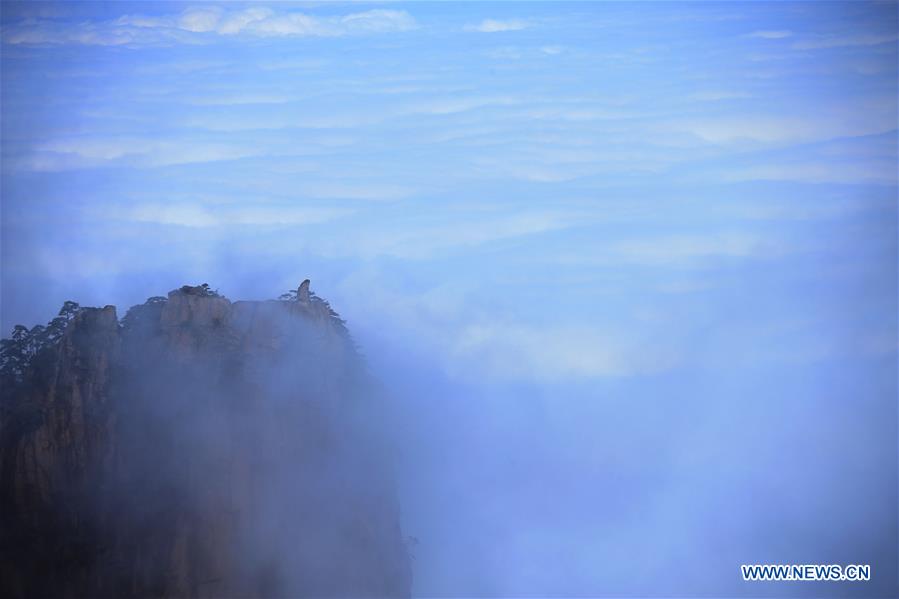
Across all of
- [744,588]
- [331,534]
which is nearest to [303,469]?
[331,534]

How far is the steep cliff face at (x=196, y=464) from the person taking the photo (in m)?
41.7

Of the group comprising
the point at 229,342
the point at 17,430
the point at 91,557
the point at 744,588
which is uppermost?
the point at 229,342

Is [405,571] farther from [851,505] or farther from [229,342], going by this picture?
[851,505]

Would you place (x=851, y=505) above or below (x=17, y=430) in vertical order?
below

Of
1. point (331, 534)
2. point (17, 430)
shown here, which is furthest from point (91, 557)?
point (331, 534)

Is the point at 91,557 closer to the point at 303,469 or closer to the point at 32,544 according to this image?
the point at 32,544

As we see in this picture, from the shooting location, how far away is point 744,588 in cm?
4997

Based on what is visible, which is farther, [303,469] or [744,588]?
[744,588]

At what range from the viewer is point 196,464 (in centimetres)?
4250

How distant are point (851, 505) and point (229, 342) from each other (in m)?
27.3

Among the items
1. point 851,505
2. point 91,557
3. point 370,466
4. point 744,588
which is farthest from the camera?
point 851,505

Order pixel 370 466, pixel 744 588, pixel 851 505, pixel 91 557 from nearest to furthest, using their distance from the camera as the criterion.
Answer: pixel 91 557
pixel 370 466
pixel 744 588
pixel 851 505

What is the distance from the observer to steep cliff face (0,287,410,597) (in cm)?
4166

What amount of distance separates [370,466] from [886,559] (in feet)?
73.7
